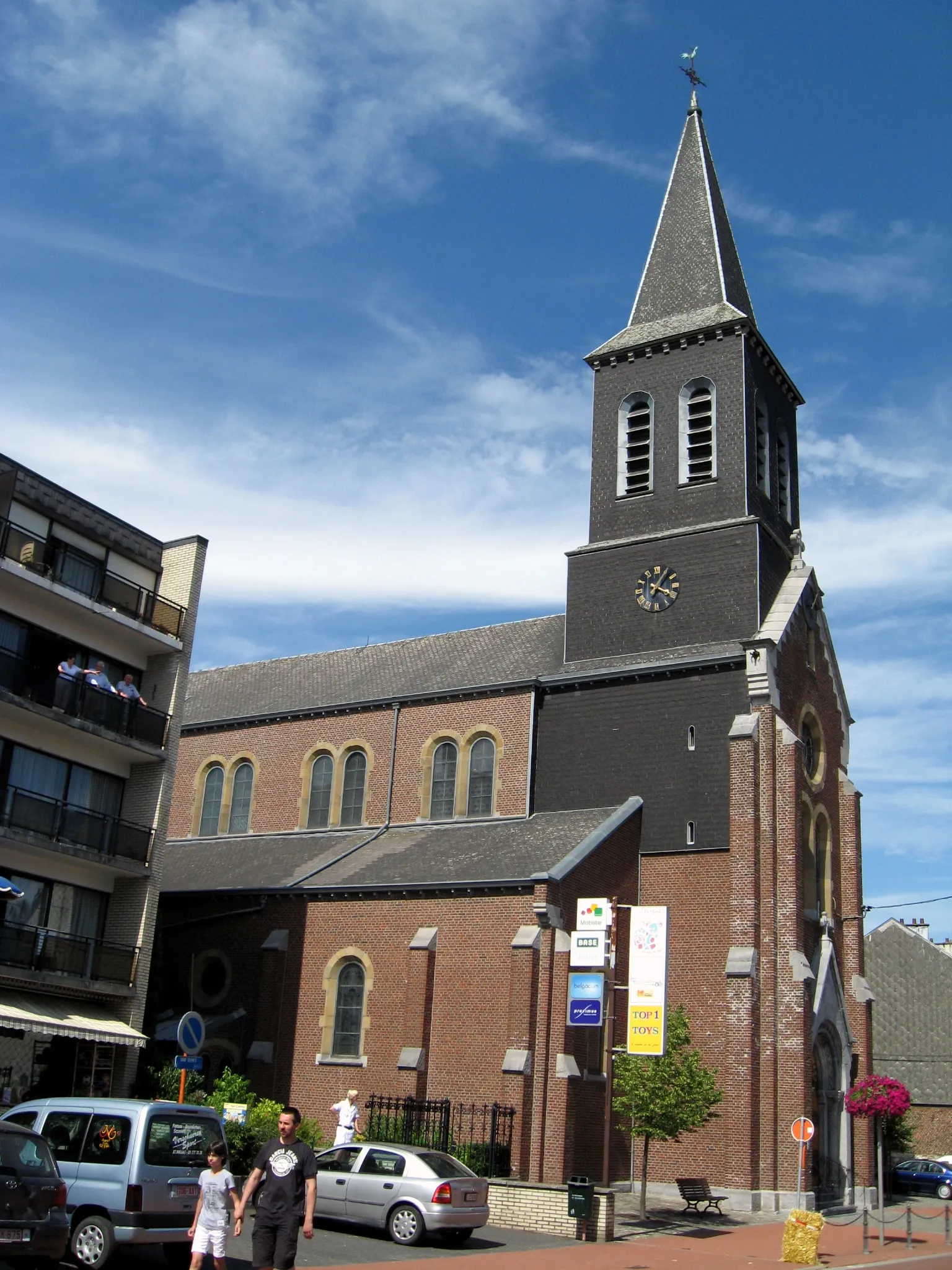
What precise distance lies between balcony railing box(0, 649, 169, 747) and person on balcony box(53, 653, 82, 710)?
12 millimetres

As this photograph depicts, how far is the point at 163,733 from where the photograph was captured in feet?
90.3

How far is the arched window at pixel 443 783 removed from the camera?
1366 inches

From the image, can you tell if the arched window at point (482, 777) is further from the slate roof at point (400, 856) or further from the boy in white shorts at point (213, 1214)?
the boy in white shorts at point (213, 1214)

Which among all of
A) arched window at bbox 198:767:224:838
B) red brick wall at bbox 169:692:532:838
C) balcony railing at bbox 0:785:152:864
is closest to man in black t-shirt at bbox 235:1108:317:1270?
balcony railing at bbox 0:785:152:864

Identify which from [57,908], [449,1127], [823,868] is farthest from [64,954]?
[823,868]

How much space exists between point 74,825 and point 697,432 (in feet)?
66.2

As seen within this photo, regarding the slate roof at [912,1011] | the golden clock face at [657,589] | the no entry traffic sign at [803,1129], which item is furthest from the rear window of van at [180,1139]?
the slate roof at [912,1011]

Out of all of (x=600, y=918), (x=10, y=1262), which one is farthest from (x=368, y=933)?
(x=10, y=1262)

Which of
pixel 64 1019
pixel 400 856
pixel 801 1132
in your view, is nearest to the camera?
pixel 64 1019

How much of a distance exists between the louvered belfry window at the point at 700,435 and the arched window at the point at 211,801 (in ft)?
56.8

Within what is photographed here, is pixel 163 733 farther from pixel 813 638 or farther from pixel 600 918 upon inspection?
pixel 813 638

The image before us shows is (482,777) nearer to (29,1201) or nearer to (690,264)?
(690,264)

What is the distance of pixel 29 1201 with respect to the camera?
12516 millimetres

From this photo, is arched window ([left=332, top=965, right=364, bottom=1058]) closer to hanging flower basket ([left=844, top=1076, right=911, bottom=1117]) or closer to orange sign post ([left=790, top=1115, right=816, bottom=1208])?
orange sign post ([left=790, top=1115, right=816, bottom=1208])
